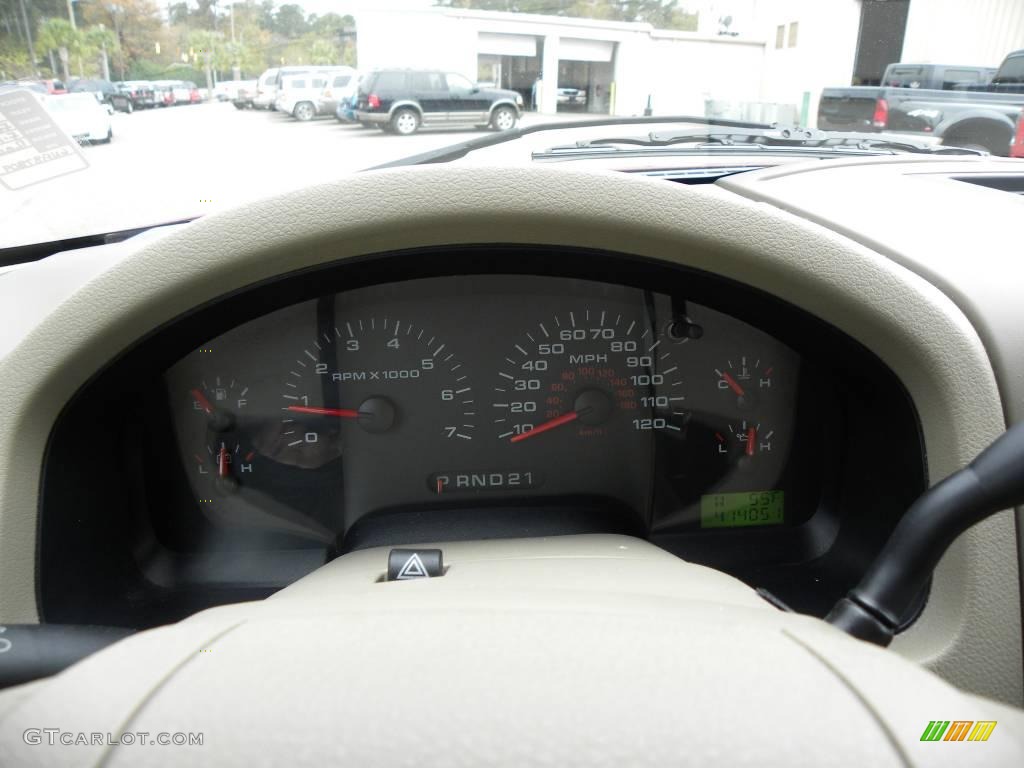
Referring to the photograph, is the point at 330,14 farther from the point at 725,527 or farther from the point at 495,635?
the point at 495,635

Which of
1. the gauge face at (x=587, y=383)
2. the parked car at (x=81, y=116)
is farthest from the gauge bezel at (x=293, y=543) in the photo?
the parked car at (x=81, y=116)

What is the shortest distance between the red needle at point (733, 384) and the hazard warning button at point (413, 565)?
0.83 m

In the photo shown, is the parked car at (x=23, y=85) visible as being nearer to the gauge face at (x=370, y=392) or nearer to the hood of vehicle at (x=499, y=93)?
the gauge face at (x=370, y=392)

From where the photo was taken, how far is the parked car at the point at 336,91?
2.77m

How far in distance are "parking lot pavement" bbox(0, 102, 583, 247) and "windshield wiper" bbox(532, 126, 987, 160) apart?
0.37 m

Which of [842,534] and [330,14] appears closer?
[842,534]

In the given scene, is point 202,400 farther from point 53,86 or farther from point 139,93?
point 139,93

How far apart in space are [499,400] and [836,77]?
11.0 ft

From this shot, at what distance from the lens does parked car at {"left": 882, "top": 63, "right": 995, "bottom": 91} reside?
4.66m

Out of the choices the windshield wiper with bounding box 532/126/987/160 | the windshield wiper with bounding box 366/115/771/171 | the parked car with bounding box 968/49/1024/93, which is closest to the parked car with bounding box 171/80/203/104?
the windshield wiper with bounding box 366/115/771/171

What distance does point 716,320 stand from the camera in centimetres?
182

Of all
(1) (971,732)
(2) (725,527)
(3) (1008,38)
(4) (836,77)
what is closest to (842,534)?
(2) (725,527)

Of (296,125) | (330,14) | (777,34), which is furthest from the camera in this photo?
(777,34)

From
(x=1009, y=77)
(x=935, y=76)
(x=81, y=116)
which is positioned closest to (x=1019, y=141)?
(x=1009, y=77)
